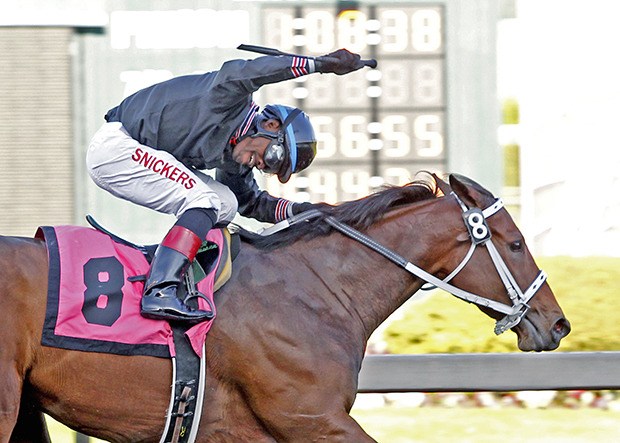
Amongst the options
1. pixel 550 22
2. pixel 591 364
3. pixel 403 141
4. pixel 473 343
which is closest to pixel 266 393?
pixel 591 364

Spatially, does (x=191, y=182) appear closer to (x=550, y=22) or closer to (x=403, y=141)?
(x=403, y=141)

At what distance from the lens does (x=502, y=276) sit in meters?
4.06

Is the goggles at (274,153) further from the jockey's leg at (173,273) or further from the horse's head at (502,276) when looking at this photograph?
the horse's head at (502,276)

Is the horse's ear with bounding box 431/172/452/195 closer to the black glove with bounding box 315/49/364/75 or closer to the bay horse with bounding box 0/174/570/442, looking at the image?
the bay horse with bounding box 0/174/570/442

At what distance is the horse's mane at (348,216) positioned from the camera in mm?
4113

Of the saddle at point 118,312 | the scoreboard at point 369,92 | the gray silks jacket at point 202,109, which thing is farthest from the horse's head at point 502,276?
the scoreboard at point 369,92

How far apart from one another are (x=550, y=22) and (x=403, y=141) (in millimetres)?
1852

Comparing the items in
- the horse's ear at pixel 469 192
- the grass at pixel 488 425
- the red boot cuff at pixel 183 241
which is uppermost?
the horse's ear at pixel 469 192

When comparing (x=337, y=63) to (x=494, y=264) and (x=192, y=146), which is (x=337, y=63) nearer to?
(x=192, y=146)

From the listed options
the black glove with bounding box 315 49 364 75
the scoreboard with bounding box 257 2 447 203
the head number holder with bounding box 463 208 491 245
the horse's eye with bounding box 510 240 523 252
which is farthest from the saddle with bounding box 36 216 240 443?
the scoreboard with bounding box 257 2 447 203

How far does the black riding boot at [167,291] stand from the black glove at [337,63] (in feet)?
2.65

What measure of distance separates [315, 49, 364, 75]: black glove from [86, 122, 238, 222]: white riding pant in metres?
0.62

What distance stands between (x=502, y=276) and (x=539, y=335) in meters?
0.27

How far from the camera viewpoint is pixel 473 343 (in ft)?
23.5
